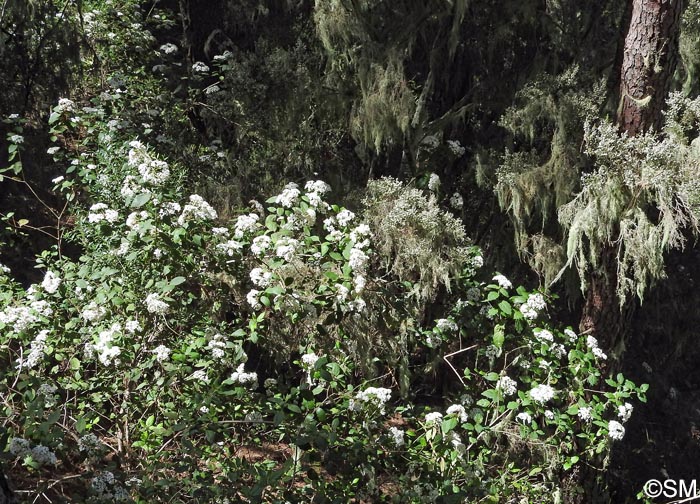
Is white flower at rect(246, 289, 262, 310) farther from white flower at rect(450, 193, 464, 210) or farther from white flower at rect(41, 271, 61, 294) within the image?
white flower at rect(450, 193, 464, 210)

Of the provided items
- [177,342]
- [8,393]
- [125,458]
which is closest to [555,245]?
[177,342]

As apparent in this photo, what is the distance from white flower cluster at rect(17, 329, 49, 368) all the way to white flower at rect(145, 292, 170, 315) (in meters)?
0.48

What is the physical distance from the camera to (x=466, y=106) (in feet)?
18.7

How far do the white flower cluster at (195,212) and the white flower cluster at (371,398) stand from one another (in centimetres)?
113

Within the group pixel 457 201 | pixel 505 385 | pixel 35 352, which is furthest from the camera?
pixel 457 201

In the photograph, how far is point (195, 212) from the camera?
3.86 m

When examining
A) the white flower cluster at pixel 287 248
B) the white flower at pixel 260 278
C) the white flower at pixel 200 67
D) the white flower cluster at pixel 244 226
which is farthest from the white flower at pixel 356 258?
the white flower at pixel 200 67

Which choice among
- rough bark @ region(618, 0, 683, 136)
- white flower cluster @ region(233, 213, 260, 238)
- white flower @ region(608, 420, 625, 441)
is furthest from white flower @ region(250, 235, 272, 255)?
rough bark @ region(618, 0, 683, 136)

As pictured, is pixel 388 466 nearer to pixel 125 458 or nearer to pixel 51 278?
pixel 125 458

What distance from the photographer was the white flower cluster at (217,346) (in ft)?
11.8

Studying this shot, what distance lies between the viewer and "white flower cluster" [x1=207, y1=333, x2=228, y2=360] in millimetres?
3582

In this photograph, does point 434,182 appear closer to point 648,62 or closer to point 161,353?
point 648,62

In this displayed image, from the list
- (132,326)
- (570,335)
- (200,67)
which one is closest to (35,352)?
(132,326)

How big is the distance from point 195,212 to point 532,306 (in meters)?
1.85
